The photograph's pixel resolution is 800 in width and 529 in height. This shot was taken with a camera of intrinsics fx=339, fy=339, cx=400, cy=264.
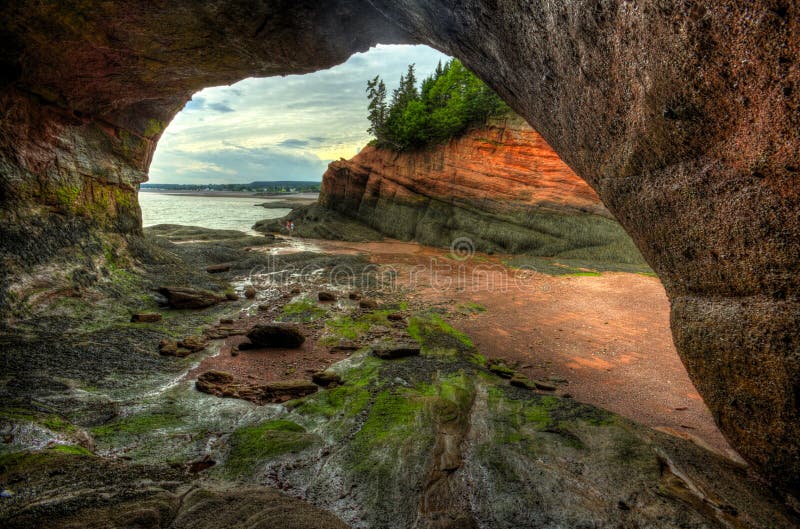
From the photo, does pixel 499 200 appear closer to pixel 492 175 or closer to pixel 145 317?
Result: pixel 492 175

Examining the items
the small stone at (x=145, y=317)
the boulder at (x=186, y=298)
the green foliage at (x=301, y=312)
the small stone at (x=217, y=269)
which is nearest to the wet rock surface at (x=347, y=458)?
the small stone at (x=145, y=317)

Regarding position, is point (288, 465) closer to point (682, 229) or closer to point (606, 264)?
point (682, 229)

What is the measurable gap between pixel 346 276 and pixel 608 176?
12572 millimetres

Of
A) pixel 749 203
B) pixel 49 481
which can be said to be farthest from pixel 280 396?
pixel 749 203

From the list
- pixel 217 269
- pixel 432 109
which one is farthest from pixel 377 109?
pixel 217 269

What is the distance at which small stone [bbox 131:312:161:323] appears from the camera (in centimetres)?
849

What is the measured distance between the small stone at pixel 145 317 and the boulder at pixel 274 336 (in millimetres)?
2833

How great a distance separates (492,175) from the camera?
24.8 m

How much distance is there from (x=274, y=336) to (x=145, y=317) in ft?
11.8

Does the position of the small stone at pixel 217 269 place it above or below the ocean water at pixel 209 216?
below

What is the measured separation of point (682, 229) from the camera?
3283 mm

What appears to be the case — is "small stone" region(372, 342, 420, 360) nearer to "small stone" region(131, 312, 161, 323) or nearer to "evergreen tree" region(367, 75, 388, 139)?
"small stone" region(131, 312, 161, 323)

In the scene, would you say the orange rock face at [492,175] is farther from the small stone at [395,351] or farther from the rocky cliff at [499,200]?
the small stone at [395,351]

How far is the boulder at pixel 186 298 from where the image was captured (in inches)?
385
